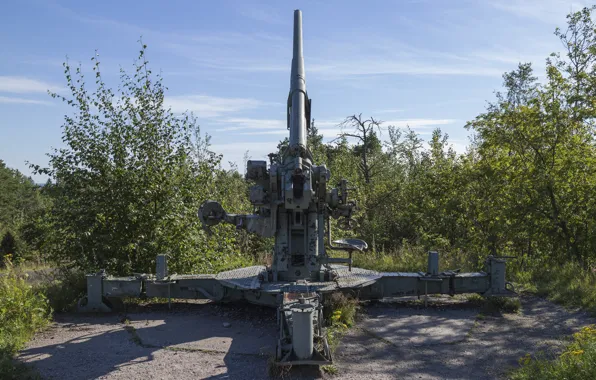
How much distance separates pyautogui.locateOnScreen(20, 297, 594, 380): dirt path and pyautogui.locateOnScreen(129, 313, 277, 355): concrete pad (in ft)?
0.04

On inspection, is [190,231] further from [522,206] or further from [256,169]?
[522,206]

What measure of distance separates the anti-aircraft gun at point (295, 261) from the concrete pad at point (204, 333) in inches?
13.9

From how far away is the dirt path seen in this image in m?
5.04

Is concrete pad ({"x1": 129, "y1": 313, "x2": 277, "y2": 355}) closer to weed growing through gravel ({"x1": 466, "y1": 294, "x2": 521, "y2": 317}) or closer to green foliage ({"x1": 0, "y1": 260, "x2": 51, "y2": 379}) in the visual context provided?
green foliage ({"x1": 0, "y1": 260, "x2": 51, "y2": 379})

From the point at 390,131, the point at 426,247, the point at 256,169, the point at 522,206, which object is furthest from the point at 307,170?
the point at 390,131

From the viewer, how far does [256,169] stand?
7.27 m

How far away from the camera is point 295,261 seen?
7.36m

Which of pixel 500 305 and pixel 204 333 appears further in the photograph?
pixel 500 305

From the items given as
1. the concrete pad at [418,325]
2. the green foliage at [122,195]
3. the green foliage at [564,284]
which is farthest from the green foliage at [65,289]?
the green foliage at [564,284]

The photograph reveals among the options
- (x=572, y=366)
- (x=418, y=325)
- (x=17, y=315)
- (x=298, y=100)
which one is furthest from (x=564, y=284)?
(x=17, y=315)

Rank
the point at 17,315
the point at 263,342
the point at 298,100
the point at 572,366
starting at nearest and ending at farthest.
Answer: the point at 572,366 < the point at 263,342 < the point at 17,315 < the point at 298,100

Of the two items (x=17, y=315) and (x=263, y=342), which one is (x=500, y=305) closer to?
(x=263, y=342)

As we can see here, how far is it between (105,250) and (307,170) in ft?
12.5

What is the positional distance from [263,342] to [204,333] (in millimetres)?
898
